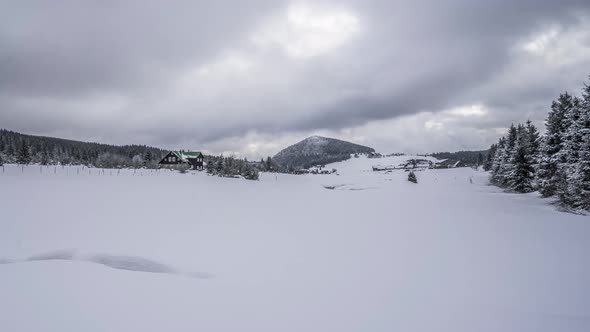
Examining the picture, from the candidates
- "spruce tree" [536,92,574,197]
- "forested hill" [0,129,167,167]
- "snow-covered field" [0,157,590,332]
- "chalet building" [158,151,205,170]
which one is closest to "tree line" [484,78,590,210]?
"spruce tree" [536,92,574,197]

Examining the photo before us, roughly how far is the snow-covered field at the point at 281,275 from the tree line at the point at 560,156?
778cm

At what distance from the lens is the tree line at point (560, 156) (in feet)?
59.1

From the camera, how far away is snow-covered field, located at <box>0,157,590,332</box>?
5316 mm

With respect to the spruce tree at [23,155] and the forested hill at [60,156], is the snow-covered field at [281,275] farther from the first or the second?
the spruce tree at [23,155]

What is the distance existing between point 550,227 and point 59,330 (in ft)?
61.1

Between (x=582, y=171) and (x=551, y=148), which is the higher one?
(x=551, y=148)

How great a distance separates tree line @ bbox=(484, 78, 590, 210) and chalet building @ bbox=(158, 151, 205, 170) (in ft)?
257

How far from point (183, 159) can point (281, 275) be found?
84.9 meters

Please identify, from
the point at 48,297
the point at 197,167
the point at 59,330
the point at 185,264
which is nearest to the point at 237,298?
the point at 185,264

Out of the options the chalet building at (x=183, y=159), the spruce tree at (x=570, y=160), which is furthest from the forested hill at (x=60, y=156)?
the spruce tree at (x=570, y=160)

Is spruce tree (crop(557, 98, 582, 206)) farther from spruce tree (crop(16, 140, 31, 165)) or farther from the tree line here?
spruce tree (crop(16, 140, 31, 165))

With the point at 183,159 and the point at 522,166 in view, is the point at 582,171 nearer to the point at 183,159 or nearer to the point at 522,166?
the point at 522,166

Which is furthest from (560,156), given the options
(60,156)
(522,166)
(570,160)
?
(60,156)

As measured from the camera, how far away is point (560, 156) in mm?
21234
